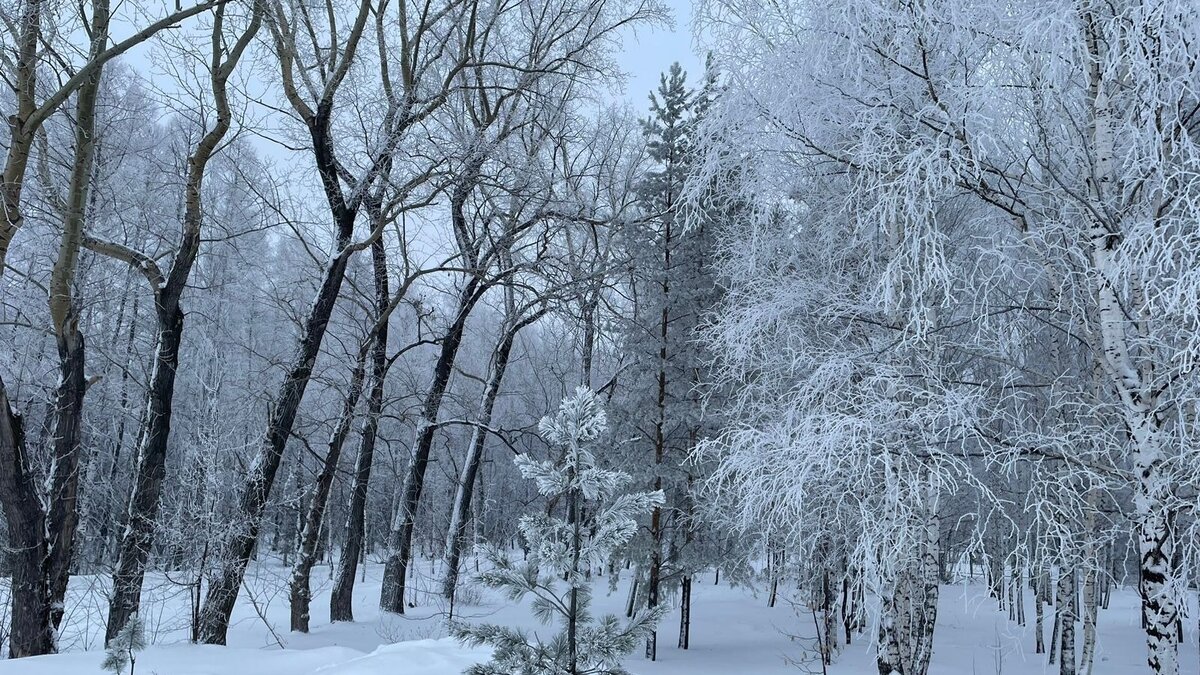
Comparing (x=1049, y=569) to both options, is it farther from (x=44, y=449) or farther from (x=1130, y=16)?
(x=44, y=449)

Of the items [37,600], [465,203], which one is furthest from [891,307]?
[37,600]

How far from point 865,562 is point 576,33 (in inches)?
347

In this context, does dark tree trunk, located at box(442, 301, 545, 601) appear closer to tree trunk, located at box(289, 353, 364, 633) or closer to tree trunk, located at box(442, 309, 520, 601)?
tree trunk, located at box(442, 309, 520, 601)

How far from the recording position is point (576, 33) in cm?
1143

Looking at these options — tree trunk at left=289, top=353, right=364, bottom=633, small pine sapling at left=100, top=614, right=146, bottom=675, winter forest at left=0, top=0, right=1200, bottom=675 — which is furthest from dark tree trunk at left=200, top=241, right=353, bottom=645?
small pine sapling at left=100, top=614, right=146, bottom=675

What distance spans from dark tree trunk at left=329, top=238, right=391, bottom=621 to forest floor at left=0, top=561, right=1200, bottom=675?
61cm

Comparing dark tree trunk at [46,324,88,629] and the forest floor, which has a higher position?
dark tree trunk at [46,324,88,629]

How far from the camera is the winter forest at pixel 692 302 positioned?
16.0 feet

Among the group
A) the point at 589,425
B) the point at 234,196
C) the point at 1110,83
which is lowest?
the point at 589,425

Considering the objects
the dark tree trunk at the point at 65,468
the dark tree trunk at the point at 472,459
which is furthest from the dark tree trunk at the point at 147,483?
the dark tree trunk at the point at 472,459

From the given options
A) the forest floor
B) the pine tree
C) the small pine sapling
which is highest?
the pine tree

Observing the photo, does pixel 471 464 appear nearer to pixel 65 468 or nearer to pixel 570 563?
pixel 65 468

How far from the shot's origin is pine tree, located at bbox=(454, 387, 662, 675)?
3.81m

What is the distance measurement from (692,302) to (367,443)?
598 centimetres
